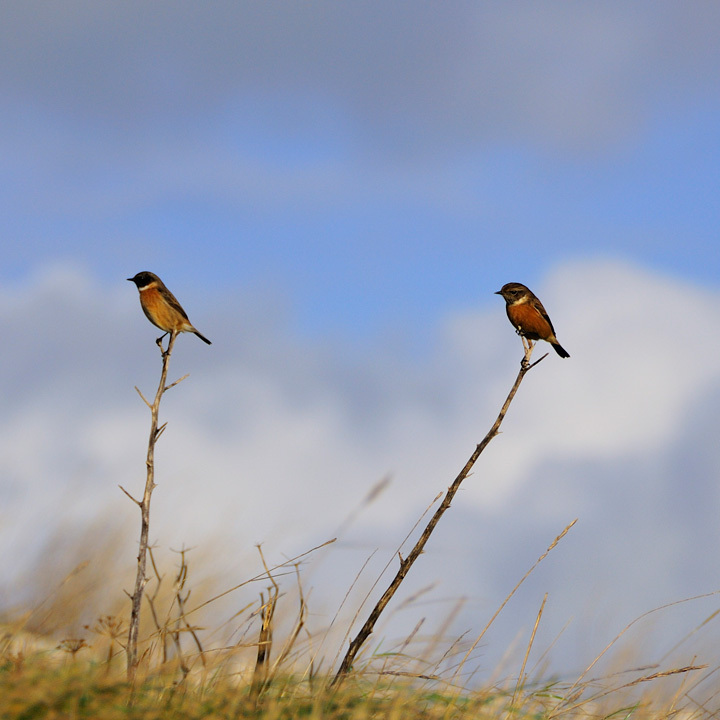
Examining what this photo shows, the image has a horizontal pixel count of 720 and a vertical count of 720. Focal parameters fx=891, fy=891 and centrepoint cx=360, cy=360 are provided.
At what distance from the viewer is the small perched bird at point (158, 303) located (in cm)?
765

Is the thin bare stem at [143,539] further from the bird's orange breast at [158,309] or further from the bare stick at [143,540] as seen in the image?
the bird's orange breast at [158,309]

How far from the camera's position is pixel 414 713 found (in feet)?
12.1

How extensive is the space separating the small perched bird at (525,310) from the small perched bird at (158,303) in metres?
2.77

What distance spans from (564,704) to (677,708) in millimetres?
756

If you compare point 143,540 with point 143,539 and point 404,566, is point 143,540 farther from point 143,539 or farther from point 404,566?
point 404,566

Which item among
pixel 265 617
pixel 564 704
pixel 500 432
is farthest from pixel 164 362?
pixel 564 704

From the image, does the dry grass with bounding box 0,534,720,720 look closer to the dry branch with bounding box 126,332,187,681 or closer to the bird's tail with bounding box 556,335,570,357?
the dry branch with bounding box 126,332,187,681

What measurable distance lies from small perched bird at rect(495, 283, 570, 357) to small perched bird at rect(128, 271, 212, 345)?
2.77m

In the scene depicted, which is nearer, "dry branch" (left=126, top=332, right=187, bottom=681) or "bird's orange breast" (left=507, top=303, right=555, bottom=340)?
"dry branch" (left=126, top=332, right=187, bottom=681)

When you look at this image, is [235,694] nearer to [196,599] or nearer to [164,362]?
[164,362]

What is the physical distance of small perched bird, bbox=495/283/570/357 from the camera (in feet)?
23.8

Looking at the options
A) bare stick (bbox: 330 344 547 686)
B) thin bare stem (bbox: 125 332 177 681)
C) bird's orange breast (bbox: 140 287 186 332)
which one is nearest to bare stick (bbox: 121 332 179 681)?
thin bare stem (bbox: 125 332 177 681)

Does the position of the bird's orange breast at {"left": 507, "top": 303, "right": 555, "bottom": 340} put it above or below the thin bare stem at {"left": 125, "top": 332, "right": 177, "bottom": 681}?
above

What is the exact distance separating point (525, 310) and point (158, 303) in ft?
10.3
